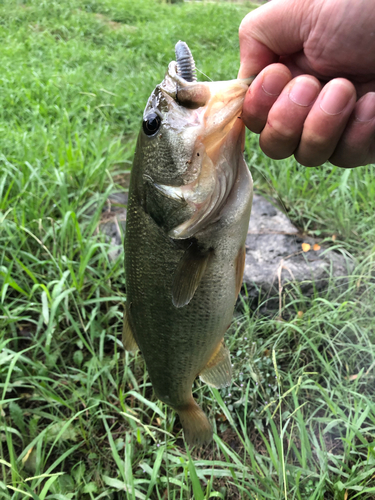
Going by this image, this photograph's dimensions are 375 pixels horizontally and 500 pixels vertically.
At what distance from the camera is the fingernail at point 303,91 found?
1.31 m

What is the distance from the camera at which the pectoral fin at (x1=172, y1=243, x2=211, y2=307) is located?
1294 mm

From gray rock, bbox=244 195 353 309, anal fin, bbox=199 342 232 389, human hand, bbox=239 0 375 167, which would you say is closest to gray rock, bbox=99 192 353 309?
gray rock, bbox=244 195 353 309

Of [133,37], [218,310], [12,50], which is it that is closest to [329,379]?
[218,310]

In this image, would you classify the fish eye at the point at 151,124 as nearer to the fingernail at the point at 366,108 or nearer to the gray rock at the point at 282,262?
the fingernail at the point at 366,108

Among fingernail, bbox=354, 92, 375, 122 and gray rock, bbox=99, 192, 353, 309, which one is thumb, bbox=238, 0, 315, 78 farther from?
gray rock, bbox=99, 192, 353, 309

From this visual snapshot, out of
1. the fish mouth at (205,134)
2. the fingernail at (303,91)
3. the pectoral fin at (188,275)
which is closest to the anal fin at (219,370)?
the pectoral fin at (188,275)

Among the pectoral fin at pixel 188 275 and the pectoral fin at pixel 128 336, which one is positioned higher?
the pectoral fin at pixel 188 275

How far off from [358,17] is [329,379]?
5.86 feet

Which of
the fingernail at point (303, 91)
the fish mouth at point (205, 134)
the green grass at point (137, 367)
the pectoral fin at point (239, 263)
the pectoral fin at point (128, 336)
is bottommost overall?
the green grass at point (137, 367)

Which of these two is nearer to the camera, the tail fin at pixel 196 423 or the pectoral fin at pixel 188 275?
the pectoral fin at pixel 188 275

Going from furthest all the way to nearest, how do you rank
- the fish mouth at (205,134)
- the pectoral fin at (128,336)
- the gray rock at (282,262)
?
the gray rock at (282,262)
the pectoral fin at (128,336)
the fish mouth at (205,134)

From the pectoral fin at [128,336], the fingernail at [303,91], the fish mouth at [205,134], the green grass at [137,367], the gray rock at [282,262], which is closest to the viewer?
the fish mouth at [205,134]

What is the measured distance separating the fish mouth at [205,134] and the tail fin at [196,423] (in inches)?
32.8

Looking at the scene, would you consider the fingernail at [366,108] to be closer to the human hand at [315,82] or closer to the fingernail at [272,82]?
the human hand at [315,82]
